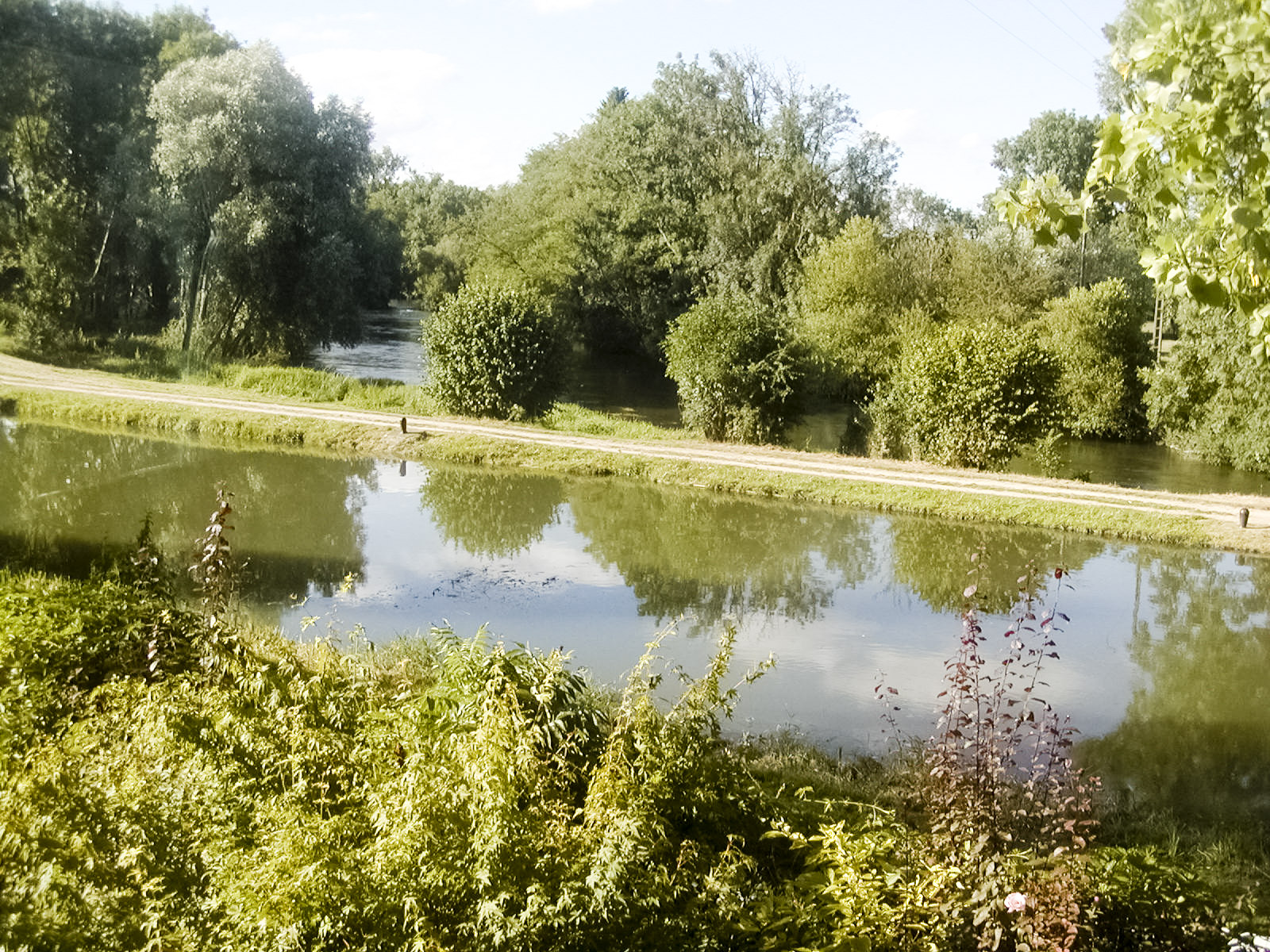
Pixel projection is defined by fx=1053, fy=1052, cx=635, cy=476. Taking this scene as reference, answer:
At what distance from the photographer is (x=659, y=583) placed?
43.8 ft

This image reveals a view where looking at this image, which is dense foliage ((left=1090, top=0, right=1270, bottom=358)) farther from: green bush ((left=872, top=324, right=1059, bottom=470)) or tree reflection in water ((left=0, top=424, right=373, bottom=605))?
green bush ((left=872, top=324, right=1059, bottom=470))

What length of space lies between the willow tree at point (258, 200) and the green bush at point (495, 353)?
781cm

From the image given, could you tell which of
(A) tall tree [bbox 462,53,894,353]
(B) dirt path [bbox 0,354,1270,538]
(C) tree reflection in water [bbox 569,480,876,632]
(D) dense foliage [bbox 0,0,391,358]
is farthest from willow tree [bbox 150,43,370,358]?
(C) tree reflection in water [bbox 569,480,876,632]

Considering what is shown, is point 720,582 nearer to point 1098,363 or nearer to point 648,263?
point 1098,363

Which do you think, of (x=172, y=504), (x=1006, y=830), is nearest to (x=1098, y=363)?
(x=172, y=504)

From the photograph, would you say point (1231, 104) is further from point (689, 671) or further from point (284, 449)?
point (284, 449)

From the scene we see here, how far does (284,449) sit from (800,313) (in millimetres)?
16664

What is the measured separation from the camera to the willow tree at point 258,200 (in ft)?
96.7

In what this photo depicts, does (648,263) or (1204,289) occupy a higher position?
(648,263)

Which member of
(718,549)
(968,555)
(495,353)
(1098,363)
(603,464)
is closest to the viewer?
(968,555)

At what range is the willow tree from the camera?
29.5m

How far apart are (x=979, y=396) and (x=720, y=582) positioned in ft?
31.2

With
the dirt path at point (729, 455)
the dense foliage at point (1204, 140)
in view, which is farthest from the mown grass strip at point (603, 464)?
the dense foliage at point (1204, 140)

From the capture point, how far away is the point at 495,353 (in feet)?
81.9
